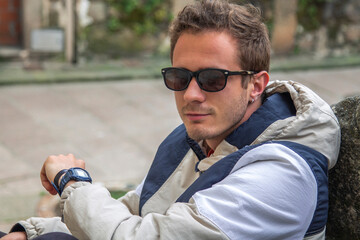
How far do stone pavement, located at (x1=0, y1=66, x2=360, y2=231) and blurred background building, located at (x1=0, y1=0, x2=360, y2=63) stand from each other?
29.4 inches

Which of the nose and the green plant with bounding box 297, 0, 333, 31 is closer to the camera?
the nose

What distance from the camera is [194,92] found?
182cm

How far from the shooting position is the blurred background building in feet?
23.9

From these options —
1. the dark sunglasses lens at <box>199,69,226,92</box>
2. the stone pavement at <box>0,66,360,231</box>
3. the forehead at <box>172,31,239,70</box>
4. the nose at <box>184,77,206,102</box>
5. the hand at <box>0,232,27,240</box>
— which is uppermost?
the forehead at <box>172,31,239,70</box>

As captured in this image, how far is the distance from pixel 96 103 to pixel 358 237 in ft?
15.9

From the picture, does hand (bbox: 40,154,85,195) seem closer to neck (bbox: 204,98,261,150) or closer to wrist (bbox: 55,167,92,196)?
wrist (bbox: 55,167,92,196)

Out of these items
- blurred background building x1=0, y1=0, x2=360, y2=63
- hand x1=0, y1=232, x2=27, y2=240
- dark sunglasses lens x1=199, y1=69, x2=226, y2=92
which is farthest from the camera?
blurred background building x1=0, y1=0, x2=360, y2=63

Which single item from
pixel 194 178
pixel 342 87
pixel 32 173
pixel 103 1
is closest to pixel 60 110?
pixel 32 173

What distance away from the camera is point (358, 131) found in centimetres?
184

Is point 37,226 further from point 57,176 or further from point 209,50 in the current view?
point 209,50

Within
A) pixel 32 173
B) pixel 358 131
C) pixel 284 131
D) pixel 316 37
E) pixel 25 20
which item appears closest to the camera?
pixel 284 131

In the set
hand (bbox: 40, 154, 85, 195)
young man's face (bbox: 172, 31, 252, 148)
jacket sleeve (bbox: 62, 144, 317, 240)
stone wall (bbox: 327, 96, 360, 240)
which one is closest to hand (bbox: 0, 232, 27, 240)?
hand (bbox: 40, 154, 85, 195)

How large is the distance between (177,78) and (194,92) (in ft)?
0.27

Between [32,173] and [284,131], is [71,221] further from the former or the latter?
[32,173]
